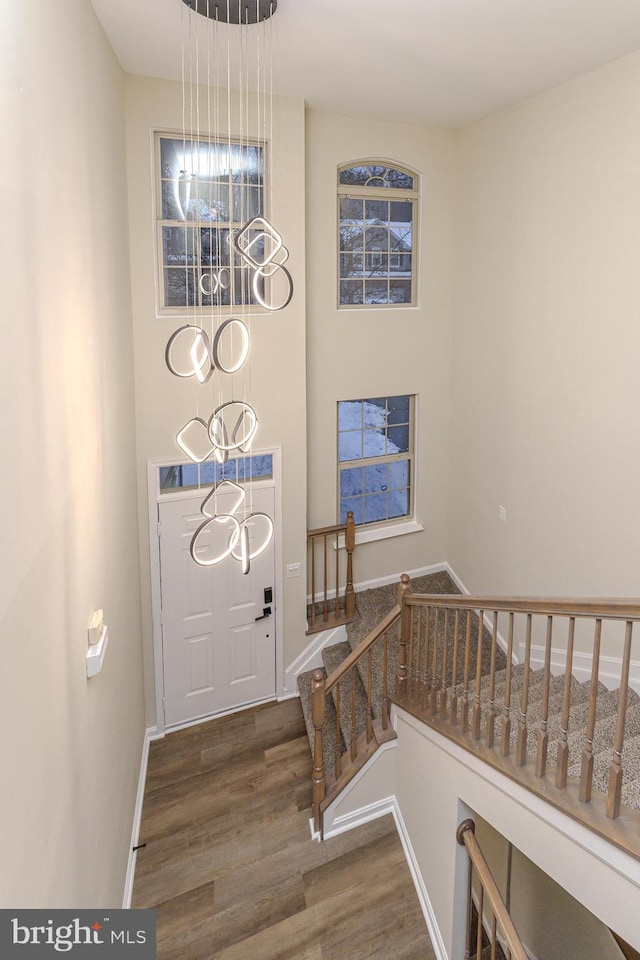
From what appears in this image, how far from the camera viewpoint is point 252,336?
5.13 meters

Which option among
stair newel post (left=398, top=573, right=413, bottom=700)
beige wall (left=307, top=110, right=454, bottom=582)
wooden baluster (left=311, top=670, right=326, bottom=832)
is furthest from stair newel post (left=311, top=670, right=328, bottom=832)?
beige wall (left=307, top=110, right=454, bottom=582)

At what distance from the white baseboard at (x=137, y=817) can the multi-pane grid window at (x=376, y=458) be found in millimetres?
2739

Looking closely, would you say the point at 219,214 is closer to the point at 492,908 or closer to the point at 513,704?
the point at 513,704

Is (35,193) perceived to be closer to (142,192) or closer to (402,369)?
(142,192)

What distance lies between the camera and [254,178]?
16.5 feet

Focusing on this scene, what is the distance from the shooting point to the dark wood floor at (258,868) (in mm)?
3826

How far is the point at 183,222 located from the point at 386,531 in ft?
11.7

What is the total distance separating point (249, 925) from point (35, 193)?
14.0 ft

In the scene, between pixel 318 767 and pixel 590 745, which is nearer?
pixel 590 745

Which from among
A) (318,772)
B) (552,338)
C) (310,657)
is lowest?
(318,772)

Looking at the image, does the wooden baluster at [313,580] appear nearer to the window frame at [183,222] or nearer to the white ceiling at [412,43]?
the window frame at [183,222]

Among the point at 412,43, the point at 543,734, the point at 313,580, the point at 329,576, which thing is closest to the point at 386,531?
the point at 329,576

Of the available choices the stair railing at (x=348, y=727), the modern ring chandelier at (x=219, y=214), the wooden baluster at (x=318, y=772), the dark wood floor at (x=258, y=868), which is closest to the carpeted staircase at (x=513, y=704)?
the stair railing at (x=348, y=727)

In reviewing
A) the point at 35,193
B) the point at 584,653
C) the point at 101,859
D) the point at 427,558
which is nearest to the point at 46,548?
the point at 35,193
